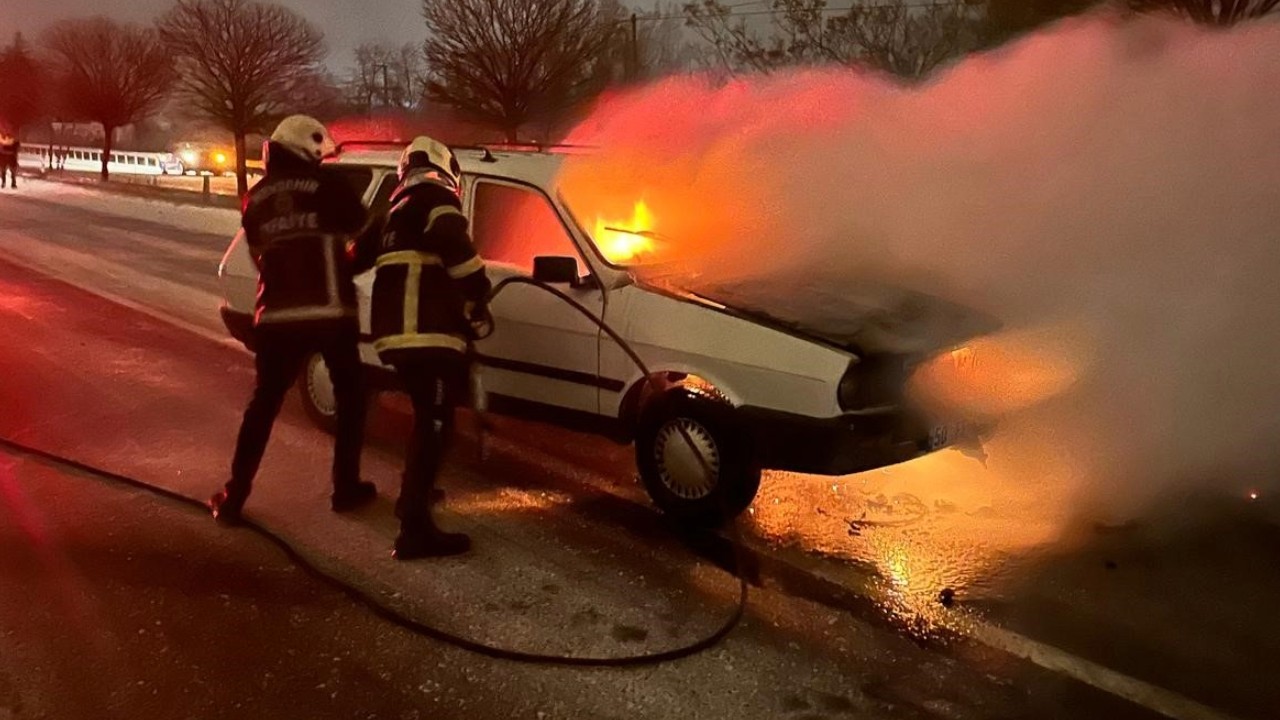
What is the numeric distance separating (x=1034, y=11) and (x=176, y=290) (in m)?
10.2

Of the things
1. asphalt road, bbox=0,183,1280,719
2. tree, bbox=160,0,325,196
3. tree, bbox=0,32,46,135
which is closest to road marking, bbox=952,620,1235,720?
asphalt road, bbox=0,183,1280,719

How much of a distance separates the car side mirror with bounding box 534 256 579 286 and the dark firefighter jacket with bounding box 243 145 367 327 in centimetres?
84

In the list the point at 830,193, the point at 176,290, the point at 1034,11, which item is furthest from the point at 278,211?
the point at 1034,11

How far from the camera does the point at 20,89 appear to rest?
153 ft

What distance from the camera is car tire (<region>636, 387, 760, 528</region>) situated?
4660 millimetres

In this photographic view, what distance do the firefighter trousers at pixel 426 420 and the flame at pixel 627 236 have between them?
1051mm

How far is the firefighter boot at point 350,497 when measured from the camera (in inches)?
198

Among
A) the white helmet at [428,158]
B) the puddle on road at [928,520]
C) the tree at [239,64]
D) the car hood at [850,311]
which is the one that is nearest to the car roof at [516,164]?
the white helmet at [428,158]

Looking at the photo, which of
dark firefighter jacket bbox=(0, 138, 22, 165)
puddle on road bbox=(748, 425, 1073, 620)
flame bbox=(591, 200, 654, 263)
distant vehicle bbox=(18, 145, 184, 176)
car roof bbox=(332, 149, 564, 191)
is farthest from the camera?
distant vehicle bbox=(18, 145, 184, 176)

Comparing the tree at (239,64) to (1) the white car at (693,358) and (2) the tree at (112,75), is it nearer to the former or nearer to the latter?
(2) the tree at (112,75)

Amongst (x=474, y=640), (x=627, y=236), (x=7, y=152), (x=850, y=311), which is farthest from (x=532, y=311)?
(x=7, y=152)

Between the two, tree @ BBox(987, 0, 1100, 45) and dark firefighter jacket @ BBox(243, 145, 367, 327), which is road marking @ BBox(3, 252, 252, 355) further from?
tree @ BBox(987, 0, 1100, 45)

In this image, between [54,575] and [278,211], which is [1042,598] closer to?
[278,211]

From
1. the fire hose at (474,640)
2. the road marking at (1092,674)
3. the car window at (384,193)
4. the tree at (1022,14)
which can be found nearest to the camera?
the road marking at (1092,674)
